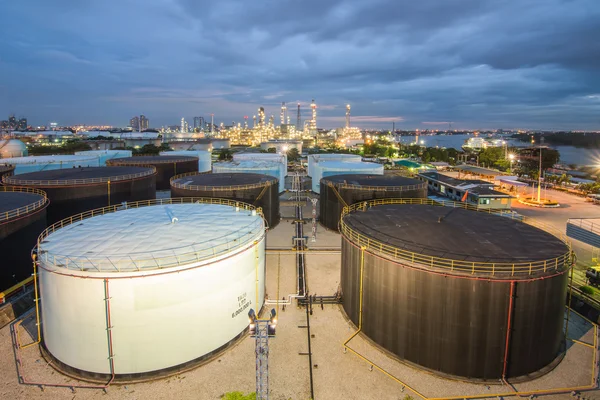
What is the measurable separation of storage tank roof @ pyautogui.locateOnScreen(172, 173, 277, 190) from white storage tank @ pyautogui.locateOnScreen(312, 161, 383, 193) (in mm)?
12589

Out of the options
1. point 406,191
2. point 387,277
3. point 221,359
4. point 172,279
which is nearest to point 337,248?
point 406,191

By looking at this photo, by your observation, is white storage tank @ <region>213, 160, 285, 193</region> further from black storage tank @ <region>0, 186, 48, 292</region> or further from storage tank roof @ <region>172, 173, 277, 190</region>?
black storage tank @ <region>0, 186, 48, 292</region>

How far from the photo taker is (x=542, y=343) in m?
13.7

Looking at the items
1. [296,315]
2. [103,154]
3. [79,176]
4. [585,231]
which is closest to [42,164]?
[79,176]

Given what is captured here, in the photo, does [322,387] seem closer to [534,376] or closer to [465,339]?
[465,339]

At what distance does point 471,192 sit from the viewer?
138 ft

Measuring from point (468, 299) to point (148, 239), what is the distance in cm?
A: 1337

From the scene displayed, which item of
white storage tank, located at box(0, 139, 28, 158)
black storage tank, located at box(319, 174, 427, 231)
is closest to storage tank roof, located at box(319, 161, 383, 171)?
black storage tank, located at box(319, 174, 427, 231)

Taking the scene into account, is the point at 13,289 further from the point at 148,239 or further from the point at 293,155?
the point at 293,155

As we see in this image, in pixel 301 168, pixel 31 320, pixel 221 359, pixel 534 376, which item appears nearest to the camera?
pixel 534 376

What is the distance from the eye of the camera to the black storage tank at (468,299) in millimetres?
12883

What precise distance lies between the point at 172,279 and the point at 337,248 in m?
16.8

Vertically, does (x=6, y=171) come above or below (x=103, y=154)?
below

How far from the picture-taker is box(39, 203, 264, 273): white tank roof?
1309 centimetres
